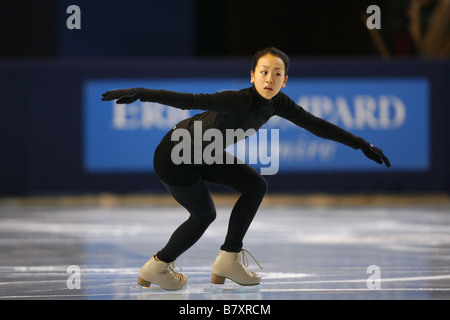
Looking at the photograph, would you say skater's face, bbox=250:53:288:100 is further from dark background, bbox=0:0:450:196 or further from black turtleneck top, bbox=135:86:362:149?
dark background, bbox=0:0:450:196

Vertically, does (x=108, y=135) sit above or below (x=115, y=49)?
below

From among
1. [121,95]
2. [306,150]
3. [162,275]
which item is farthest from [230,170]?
[306,150]

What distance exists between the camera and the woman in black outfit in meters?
4.10

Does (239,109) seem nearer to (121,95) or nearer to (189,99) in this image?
(189,99)

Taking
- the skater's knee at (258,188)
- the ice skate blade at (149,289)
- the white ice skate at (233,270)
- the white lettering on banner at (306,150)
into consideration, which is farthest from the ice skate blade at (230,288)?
the white lettering on banner at (306,150)

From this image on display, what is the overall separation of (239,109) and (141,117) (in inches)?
288

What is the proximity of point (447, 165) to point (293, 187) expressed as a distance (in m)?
2.15

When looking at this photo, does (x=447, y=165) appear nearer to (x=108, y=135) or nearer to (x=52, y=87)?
(x=108, y=135)

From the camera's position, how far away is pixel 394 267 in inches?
207

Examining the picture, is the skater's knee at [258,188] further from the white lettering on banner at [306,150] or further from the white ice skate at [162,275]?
the white lettering on banner at [306,150]

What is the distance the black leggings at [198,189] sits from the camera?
4.12 meters

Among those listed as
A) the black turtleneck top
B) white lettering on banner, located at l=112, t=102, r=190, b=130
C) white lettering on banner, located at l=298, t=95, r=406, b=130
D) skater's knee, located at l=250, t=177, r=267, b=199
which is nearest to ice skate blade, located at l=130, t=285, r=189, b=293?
skater's knee, located at l=250, t=177, r=267, b=199
